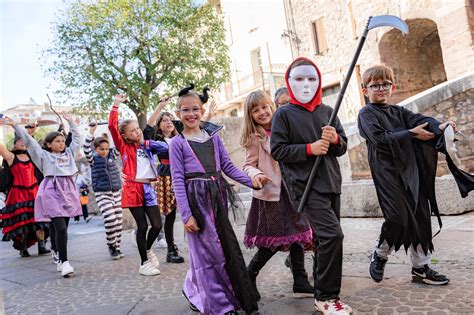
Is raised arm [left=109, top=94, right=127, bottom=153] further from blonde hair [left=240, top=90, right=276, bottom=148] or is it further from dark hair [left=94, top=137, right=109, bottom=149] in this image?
blonde hair [left=240, top=90, right=276, bottom=148]

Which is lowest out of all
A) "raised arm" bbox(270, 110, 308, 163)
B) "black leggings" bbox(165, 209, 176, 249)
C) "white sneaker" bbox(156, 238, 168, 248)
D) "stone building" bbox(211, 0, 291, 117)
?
"white sneaker" bbox(156, 238, 168, 248)

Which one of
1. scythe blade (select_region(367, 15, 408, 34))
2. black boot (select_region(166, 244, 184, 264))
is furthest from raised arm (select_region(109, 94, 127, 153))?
scythe blade (select_region(367, 15, 408, 34))

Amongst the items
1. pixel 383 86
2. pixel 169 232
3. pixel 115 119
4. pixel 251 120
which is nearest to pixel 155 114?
pixel 115 119

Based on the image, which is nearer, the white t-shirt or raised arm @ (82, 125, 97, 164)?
the white t-shirt

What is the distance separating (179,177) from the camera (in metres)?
2.93

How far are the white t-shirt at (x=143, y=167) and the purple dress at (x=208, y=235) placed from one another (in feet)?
5.97

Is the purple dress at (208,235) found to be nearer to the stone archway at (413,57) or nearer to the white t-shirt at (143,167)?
the white t-shirt at (143,167)

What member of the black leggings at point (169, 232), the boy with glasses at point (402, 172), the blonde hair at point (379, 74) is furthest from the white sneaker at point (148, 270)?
the blonde hair at point (379, 74)

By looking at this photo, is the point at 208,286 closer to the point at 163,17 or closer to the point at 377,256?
the point at 377,256

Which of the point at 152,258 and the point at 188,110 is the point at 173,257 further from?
the point at 188,110

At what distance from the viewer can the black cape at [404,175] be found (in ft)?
9.67

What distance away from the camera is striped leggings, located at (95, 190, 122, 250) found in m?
5.59

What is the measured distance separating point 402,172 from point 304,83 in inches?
Result: 37.5

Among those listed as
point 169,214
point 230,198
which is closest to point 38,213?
point 169,214
